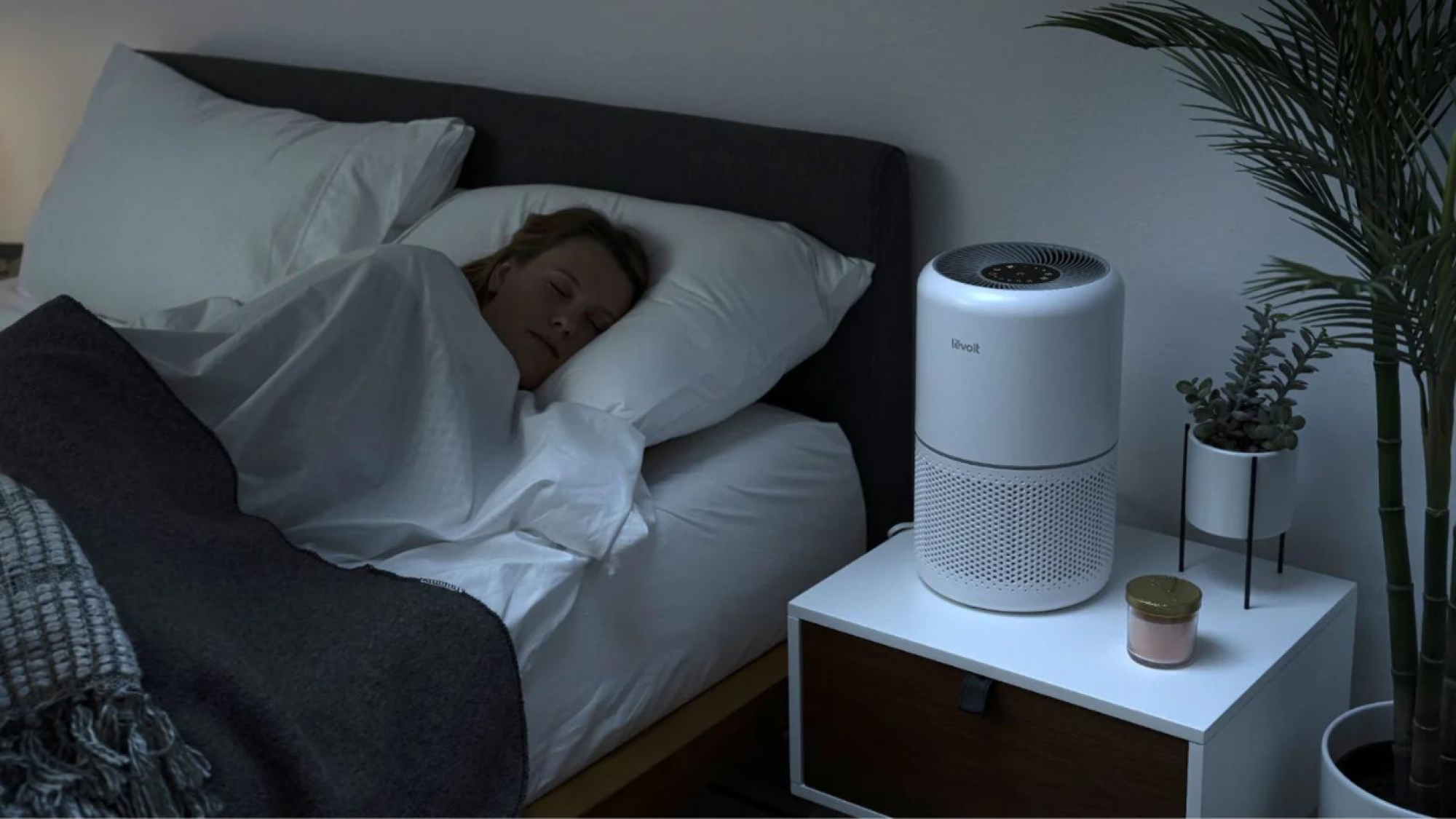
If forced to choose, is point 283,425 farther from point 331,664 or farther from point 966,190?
point 966,190

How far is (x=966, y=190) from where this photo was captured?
2.06 meters

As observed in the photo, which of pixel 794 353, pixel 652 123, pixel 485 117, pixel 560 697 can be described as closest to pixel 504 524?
pixel 560 697

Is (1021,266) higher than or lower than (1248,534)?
higher

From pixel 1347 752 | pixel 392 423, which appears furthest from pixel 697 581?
pixel 1347 752

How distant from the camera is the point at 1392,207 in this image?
4.70 ft

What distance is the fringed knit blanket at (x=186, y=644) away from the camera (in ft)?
4.12

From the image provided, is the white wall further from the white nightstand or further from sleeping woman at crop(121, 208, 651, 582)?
sleeping woman at crop(121, 208, 651, 582)

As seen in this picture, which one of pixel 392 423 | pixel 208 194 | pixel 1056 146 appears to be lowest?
pixel 392 423

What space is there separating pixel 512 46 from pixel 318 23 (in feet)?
1.69

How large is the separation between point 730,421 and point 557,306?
0.28 meters

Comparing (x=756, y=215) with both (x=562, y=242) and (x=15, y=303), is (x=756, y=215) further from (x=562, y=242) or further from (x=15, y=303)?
(x=15, y=303)

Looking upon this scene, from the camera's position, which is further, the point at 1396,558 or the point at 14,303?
the point at 14,303

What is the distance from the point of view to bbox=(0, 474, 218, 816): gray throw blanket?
4.06 feet

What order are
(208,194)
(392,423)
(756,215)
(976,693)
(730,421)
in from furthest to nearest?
(208,194) → (756,215) → (730,421) → (392,423) → (976,693)
